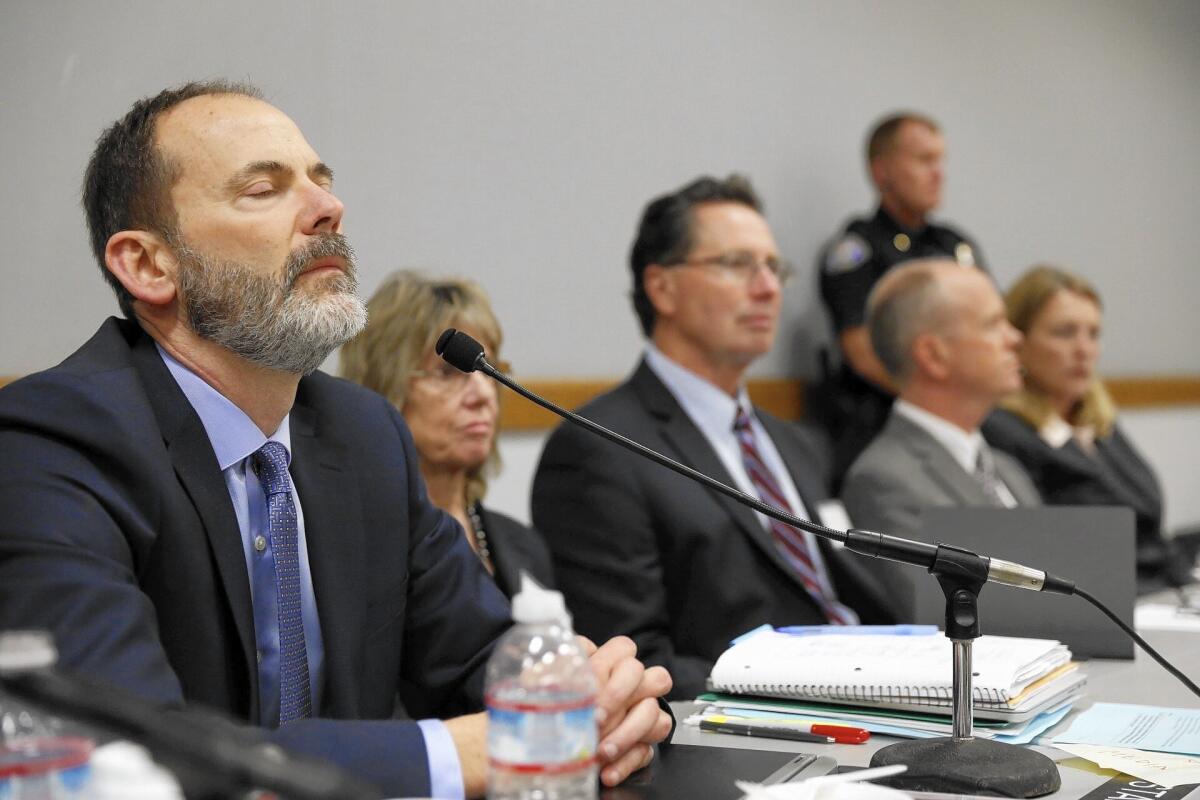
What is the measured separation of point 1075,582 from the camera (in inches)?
77.9

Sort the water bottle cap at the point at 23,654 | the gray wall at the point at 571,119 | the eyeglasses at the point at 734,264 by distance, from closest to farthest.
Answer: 1. the water bottle cap at the point at 23,654
2. the gray wall at the point at 571,119
3. the eyeglasses at the point at 734,264

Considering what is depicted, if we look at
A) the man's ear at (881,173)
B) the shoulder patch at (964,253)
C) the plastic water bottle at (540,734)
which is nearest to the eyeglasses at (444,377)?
Result: the plastic water bottle at (540,734)

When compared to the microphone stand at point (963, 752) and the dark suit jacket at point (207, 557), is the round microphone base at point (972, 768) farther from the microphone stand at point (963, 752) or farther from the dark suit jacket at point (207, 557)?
the dark suit jacket at point (207, 557)

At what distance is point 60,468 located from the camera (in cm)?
128

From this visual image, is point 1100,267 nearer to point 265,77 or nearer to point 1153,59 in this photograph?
point 1153,59

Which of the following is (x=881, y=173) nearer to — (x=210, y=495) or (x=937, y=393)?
(x=937, y=393)

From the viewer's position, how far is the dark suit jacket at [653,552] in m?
2.34

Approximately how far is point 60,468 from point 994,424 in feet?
10.2

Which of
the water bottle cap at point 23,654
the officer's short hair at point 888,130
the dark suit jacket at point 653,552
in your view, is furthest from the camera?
the officer's short hair at point 888,130

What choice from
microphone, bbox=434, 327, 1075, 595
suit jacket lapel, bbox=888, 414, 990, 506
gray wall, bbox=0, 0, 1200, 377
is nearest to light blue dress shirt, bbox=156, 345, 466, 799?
microphone, bbox=434, 327, 1075, 595

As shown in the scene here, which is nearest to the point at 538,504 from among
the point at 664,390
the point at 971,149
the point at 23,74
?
the point at 664,390

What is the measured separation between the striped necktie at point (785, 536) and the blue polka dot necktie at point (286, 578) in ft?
3.97

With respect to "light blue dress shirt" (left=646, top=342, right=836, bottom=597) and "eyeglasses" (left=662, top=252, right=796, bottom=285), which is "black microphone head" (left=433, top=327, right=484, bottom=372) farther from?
"eyeglasses" (left=662, top=252, right=796, bottom=285)

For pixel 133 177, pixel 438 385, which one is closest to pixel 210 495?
pixel 133 177
